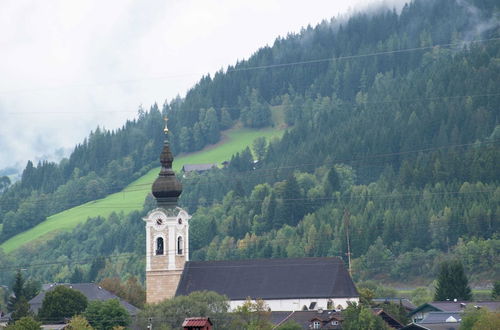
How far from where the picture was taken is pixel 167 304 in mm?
→ 120938

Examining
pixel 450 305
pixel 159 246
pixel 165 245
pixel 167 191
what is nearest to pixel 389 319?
pixel 450 305

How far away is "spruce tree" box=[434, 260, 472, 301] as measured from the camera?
141750mm

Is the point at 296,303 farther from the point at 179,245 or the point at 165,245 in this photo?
the point at 165,245

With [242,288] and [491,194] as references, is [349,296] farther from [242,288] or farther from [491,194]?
[491,194]

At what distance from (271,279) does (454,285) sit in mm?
19823

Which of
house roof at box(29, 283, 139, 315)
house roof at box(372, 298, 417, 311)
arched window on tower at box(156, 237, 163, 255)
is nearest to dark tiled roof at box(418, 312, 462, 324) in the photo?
house roof at box(372, 298, 417, 311)

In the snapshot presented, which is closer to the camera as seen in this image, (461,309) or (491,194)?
(461,309)

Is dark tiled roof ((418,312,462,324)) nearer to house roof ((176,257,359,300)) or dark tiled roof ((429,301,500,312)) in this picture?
dark tiled roof ((429,301,500,312))

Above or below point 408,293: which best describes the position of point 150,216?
above

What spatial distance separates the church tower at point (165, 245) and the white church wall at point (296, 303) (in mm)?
6320

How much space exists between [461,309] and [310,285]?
491 inches

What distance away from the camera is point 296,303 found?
129250mm

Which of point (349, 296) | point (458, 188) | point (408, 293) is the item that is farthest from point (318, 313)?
point (458, 188)

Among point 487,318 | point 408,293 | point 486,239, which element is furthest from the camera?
point 486,239
